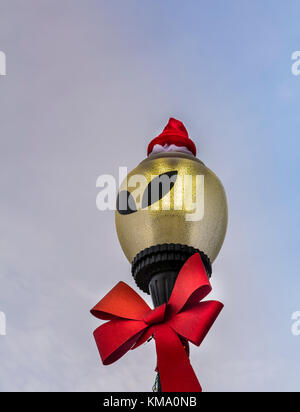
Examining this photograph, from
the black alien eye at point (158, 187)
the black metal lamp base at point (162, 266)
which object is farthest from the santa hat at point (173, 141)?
the black metal lamp base at point (162, 266)

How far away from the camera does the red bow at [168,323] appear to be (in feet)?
7.21

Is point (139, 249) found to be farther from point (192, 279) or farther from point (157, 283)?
point (192, 279)

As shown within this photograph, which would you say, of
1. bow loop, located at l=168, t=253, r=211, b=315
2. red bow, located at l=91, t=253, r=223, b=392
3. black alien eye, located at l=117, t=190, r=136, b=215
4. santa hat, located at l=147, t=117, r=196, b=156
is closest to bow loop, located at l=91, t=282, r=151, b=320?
red bow, located at l=91, t=253, r=223, b=392

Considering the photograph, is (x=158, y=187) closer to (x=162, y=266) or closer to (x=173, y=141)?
(x=162, y=266)

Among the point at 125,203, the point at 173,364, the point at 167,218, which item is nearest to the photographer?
the point at 173,364

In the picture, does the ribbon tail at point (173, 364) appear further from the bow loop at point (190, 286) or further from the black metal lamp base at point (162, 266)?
the black metal lamp base at point (162, 266)

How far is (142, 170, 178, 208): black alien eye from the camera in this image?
9.00 feet

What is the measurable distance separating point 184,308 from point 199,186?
0.67 m

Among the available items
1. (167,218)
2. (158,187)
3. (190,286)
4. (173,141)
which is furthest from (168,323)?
(173,141)

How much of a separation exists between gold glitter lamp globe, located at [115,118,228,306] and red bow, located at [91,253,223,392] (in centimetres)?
17

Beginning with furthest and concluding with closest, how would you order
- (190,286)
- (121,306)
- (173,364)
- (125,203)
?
(125,203) < (121,306) < (190,286) < (173,364)

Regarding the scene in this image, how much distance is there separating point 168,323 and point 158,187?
0.72 m

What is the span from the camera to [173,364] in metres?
2.21
